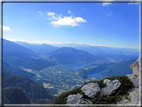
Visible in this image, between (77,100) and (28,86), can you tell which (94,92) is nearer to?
(77,100)

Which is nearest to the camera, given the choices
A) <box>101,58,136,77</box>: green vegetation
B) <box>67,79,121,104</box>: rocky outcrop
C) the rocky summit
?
the rocky summit

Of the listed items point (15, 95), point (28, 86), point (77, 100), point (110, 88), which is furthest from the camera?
point (28, 86)

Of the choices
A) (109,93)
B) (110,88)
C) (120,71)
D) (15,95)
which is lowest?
(15,95)

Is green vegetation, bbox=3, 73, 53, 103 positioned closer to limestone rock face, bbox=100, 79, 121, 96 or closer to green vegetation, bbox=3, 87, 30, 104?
green vegetation, bbox=3, 87, 30, 104

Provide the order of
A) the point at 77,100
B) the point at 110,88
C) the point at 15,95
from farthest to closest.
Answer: the point at 15,95, the point at 110,88, the point at 77,100

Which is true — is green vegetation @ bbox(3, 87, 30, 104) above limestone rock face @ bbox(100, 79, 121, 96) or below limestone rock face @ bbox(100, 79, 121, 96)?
below

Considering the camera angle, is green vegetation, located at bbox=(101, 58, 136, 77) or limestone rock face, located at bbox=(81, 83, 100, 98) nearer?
limestone rock face, located at bbox=(81, 83, 100, 98)

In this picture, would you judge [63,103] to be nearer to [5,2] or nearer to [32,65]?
[5,2]

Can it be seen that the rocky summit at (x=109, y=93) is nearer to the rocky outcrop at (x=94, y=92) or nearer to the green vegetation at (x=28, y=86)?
the rocky outcrop at (x=94, y=92)

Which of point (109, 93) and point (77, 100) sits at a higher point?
point (109, 93)

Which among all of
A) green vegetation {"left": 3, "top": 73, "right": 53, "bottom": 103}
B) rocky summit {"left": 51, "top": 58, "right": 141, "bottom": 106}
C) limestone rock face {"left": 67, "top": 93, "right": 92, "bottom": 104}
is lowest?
green vegetation {"left": 3, "top": 73, "right": 53, "bottom": 103}

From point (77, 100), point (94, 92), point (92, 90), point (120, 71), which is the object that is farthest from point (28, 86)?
point (120, 71)

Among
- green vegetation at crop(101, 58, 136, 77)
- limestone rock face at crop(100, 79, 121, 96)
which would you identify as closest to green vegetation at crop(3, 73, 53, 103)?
limestone rock face at crop(100, 79, 121, 96)

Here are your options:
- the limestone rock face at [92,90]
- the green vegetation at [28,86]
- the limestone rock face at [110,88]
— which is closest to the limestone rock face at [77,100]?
the limestone rock face at [92,90]
